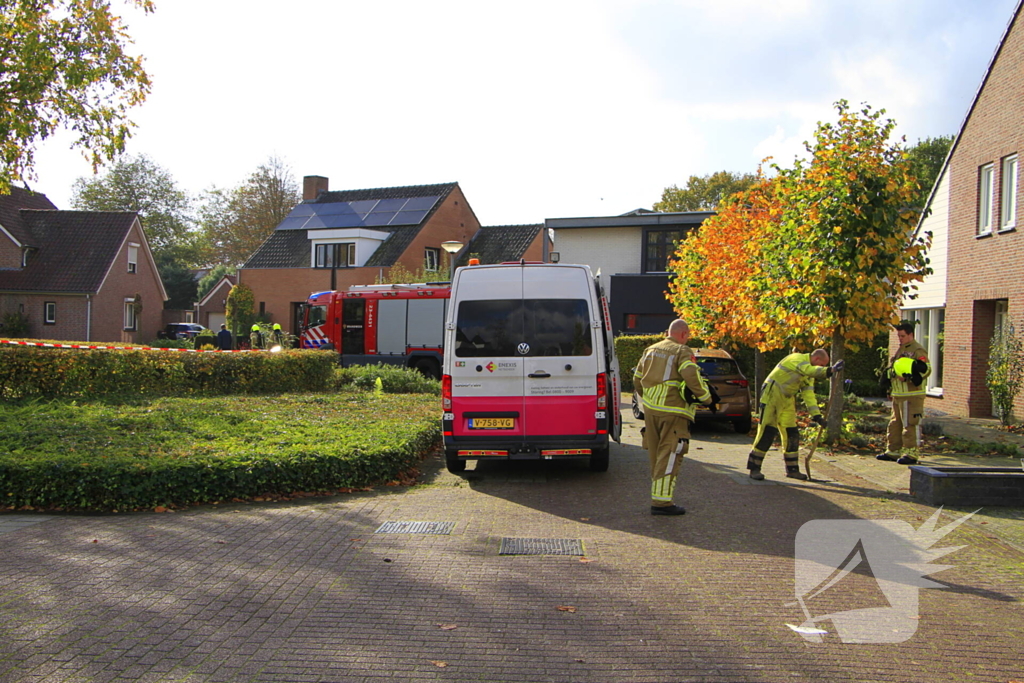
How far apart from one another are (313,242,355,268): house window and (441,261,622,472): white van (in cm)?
3193

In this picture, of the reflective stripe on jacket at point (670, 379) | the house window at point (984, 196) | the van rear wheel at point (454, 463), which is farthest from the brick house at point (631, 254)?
the reflective stripe on jacket at point (670, 379)

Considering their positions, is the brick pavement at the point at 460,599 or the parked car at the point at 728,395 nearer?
the brick pavement at the point at 460,599

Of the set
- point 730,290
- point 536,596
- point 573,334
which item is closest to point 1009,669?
point 536,596

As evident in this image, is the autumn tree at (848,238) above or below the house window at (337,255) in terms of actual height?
below

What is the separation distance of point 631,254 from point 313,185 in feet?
81.8

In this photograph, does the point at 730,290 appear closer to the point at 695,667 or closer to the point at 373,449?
the point at 373,449

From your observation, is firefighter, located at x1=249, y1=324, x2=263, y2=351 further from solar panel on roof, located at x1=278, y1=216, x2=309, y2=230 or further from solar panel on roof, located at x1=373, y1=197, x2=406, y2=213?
solar panel on roof, located at x1=278, y1=216, x2=309, y2=230

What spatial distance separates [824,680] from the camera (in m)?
4.02

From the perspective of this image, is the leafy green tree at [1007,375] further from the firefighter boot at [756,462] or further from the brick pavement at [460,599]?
the brick pavement at [460,599]

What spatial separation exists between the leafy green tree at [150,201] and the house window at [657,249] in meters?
47.7

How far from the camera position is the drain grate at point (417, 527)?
690 cm

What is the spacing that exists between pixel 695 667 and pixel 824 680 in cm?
63

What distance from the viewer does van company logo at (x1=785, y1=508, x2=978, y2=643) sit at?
188 inches

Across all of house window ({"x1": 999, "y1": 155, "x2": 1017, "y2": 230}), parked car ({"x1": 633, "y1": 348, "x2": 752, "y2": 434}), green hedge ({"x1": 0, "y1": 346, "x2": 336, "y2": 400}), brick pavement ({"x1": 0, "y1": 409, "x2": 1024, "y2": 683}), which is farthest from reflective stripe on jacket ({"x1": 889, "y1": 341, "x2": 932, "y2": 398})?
green hedge ({"x1": 0, "y1": 346, "x2": 336, "y2": 400})
